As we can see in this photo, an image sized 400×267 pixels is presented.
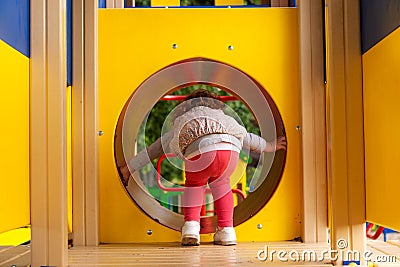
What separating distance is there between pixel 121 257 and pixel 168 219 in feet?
1.61

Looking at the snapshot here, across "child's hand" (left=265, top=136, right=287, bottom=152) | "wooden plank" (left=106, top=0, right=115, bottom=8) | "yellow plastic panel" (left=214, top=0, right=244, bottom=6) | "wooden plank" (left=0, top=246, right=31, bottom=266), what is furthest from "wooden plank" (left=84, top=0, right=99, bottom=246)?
"child's hand" (left=265, top=136, right=287, bottom=152)

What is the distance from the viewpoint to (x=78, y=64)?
262cm

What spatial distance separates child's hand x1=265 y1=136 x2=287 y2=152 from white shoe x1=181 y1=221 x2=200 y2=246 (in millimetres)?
428

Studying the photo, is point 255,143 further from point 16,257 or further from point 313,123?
point 16,257

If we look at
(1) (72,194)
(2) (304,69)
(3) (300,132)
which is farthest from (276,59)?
(1) (72,194)

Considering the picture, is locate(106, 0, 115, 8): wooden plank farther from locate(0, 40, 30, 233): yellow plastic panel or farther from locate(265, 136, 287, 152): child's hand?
locate(0, 40, 30, 233): yellow plastic panel

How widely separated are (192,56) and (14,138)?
1100mm

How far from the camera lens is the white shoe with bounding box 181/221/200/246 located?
2.52 metres

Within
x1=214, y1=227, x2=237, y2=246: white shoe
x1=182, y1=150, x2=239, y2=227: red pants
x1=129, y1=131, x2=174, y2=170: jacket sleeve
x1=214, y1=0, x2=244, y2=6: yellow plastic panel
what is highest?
x1=214, y1=0, x2=244, y2=6: yellow plastic panel

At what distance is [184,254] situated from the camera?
→ 89.9 inches

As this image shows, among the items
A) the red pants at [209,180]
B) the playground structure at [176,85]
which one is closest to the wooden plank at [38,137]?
the playground structure at [176,85]

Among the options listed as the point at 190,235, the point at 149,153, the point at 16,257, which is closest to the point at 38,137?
the point at 16,257

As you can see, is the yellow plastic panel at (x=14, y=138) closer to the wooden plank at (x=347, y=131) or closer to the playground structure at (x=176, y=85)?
the playground structure at (x=176, y=85)

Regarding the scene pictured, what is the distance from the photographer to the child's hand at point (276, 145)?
2703mm
